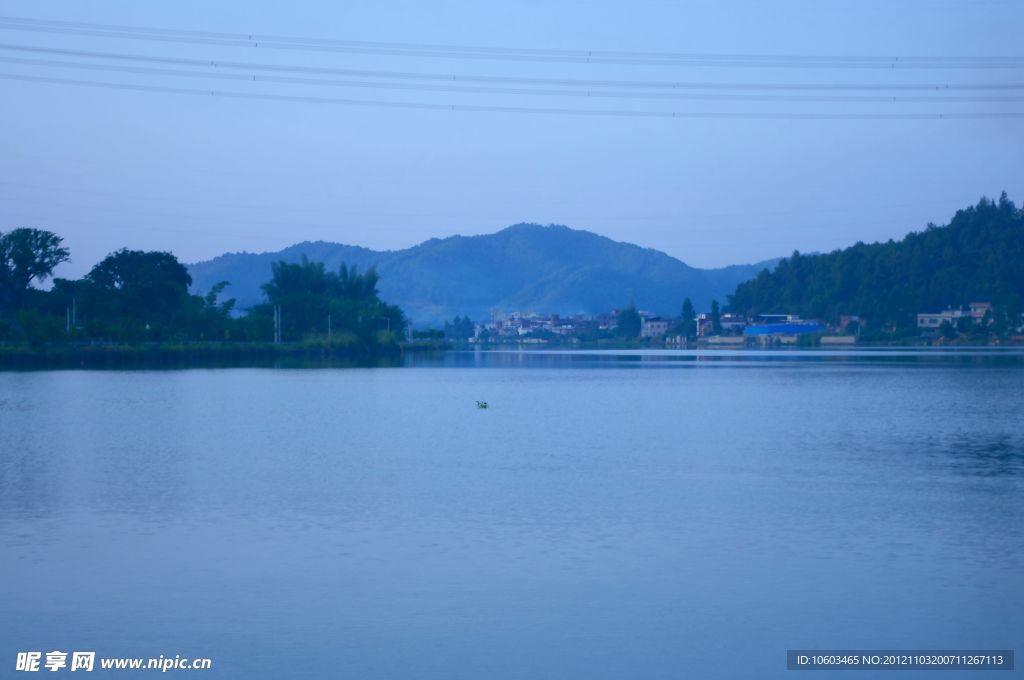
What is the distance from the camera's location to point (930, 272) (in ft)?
371

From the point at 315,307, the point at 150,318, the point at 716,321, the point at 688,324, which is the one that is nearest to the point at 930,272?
the point at 716,321

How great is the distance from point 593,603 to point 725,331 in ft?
424

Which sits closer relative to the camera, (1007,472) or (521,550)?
(521,550)

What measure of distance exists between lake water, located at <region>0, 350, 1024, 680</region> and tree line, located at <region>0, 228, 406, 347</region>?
38114 mm

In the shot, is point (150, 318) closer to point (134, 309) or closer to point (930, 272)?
point (134, 309)

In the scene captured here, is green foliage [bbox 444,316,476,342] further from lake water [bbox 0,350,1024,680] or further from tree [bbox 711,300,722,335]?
lake water [bbox 0,350,1024,680]

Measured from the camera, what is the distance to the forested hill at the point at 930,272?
110 meters

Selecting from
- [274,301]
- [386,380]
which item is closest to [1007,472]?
[386,380]

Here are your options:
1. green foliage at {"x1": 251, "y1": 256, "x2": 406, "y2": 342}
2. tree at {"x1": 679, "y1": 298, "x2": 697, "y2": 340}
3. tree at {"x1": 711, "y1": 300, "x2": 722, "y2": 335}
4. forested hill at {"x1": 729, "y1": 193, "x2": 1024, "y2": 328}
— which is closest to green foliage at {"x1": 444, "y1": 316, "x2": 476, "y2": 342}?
tree at {"x1": 679, "y1": 298, "x2": 697, "y2": 340}

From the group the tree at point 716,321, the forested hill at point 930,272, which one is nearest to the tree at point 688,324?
the tree at point 716,321

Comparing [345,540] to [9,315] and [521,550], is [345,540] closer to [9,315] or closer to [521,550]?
[521,550]

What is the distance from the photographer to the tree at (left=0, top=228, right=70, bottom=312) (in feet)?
197

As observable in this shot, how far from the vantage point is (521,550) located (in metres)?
8.44

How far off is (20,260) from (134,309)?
647 cm
